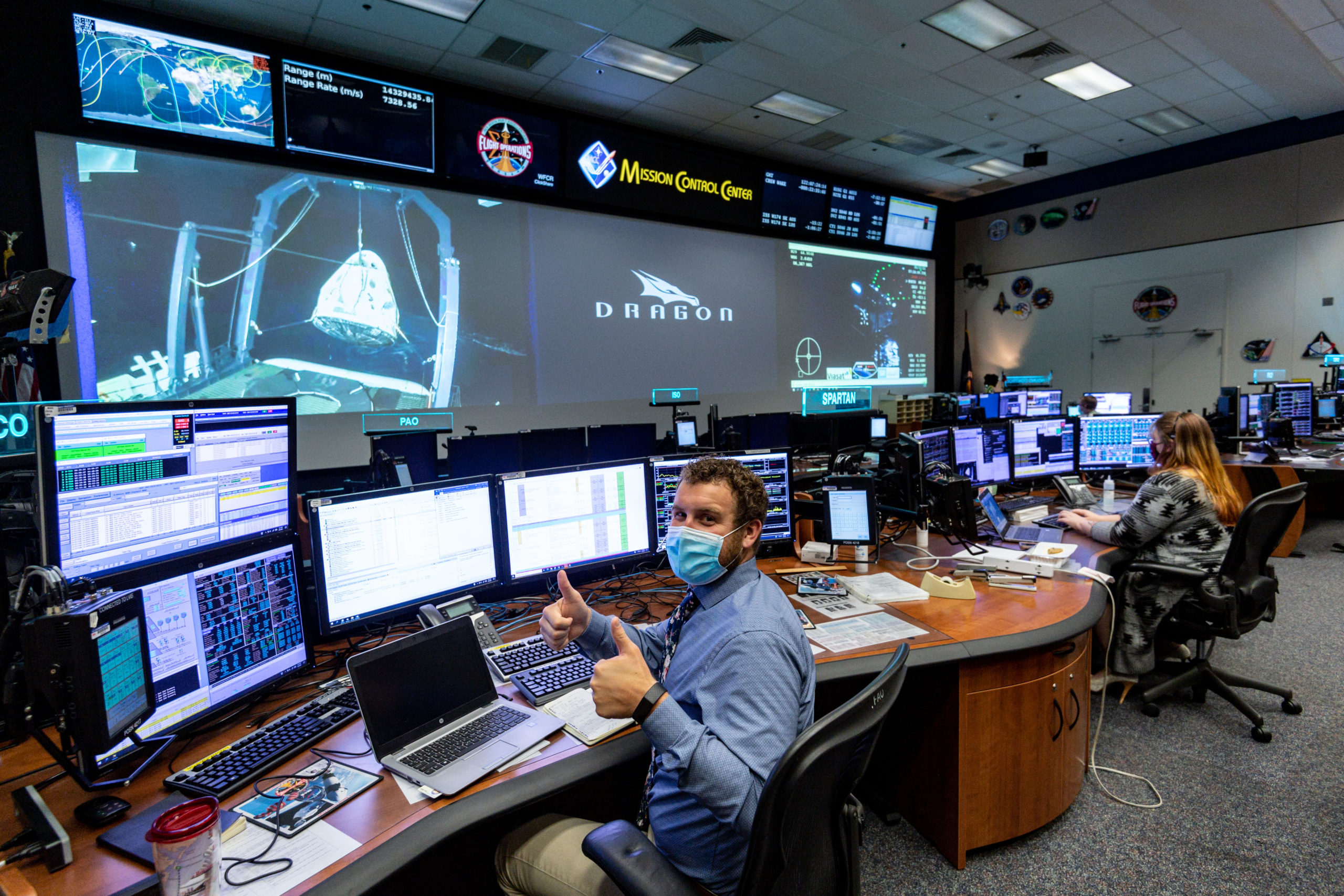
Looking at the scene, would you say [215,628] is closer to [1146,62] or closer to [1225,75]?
[1146,62]

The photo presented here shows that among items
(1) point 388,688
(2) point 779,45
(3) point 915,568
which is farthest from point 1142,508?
(2) point 779,45

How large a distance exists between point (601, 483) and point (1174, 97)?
6.70 meters

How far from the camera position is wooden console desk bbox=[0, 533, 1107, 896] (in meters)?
1.21

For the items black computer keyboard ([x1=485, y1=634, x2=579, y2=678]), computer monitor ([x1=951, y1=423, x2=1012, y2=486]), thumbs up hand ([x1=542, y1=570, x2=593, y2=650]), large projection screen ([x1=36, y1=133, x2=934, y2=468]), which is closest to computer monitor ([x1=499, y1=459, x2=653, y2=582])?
black computer keyboard ([x1=485, y1=634, x2=579, y2=678])

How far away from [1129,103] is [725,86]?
3.70m

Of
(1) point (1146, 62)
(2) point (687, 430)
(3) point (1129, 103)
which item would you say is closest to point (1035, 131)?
(3) point (1129, 103)

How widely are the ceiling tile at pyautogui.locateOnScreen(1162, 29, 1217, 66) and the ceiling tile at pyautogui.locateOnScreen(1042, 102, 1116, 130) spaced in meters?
0.87

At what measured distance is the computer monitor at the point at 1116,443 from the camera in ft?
12.6

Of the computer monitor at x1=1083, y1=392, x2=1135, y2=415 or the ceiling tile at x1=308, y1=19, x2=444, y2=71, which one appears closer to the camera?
the ceiling tile at x1=308, y1=19, x2=444, y2=71

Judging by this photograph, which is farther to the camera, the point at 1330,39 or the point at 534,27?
the point at 1330,39

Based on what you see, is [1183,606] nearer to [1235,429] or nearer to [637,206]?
[1235,429]

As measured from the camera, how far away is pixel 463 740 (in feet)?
4.38

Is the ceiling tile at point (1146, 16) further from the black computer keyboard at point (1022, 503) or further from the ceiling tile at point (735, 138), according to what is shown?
the black computer keyboard at point (1022, 503)

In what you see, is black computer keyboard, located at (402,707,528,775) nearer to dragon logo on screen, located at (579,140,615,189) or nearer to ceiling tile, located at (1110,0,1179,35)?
dragon logo on screen, located at (579,140,615,189)
